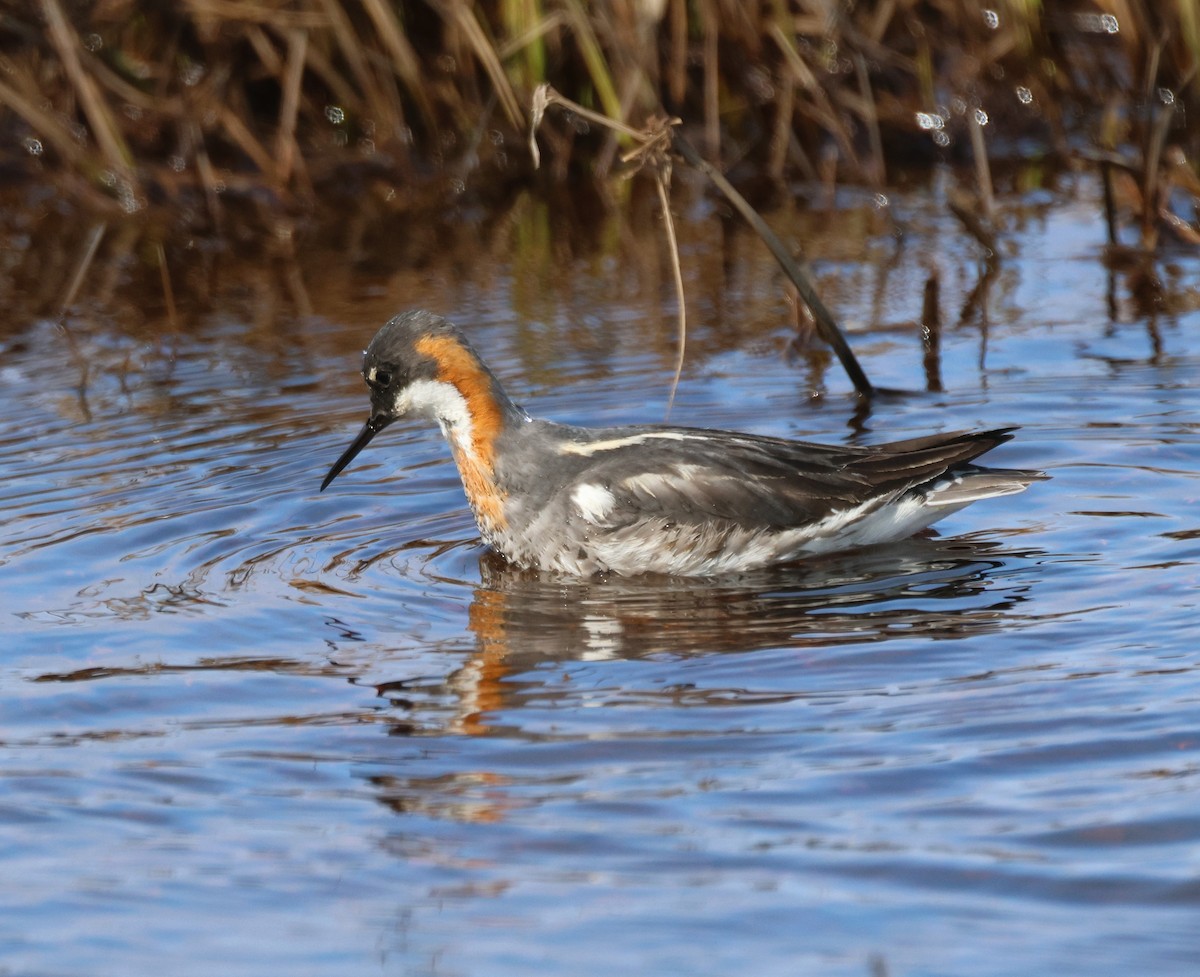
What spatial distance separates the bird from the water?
11 centimetres

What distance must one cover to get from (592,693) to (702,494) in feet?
4.69

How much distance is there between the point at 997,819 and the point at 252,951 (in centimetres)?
165

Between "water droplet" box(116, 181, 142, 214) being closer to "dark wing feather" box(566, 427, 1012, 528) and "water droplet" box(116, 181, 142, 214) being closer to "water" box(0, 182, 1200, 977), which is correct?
"water" box(0, 182, 1200, 977)

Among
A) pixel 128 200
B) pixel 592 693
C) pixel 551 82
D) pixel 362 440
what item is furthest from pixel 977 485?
pixel 128 200

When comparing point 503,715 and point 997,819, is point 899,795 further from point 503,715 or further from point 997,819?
point 503,715

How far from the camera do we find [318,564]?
21.1 ft

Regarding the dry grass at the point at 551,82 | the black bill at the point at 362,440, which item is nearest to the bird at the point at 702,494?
the black bill at the point at 362,440

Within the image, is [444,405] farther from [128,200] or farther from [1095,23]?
[1095,23]

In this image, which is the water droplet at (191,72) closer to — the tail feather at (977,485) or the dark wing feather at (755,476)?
the dark wing feather at (755,476)

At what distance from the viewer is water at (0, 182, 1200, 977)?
3.82m

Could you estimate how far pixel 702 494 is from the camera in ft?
21.0

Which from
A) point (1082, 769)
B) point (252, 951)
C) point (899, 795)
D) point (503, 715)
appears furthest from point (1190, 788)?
point (252, 951)

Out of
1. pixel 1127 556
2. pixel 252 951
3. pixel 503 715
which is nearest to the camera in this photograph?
pixel 252 951

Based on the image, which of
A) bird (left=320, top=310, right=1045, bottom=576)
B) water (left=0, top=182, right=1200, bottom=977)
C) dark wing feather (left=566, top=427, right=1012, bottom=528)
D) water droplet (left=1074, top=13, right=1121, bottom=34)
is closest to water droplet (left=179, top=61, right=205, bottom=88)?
water (left=0, top=182, right=1200, bottom=977)
